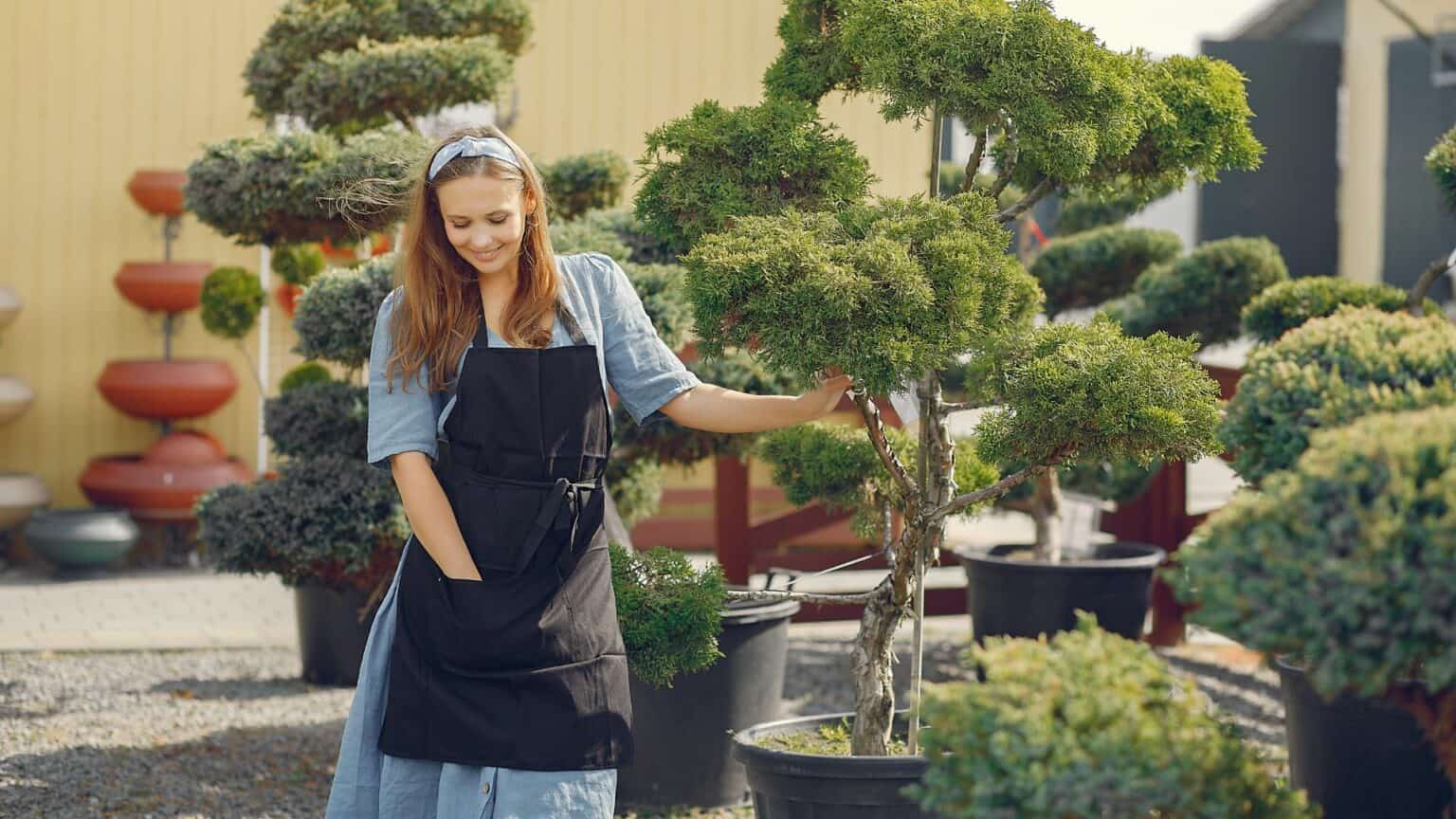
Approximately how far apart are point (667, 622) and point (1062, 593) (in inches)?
79.9

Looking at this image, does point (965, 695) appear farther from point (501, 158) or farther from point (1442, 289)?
point (1442, 289)

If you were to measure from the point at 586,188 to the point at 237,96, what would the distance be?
123 inches

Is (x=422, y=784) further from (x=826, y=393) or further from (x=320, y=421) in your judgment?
(x=320, y=421)

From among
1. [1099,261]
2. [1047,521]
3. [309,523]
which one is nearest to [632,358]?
[309,523]

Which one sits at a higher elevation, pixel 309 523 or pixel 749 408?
pixel 749 408

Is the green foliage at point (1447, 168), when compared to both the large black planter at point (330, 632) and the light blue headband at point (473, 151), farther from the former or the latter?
the large black planter at point (330, 632)

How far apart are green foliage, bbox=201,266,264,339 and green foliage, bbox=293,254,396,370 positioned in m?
1.78

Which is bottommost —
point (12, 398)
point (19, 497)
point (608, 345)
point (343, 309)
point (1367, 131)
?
point (19, 497)

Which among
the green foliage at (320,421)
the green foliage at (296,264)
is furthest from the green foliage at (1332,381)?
the green foliage at (296,264)

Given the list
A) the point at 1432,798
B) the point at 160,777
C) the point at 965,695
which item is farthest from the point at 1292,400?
the point at 160,777

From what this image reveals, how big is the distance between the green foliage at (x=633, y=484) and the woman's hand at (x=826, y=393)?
2.04m

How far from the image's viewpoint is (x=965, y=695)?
1590mm

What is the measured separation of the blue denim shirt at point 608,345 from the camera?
2314 mm

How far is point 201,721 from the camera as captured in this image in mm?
4387
